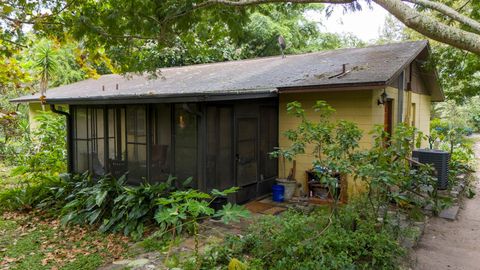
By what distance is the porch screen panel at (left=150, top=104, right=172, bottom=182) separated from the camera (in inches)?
257

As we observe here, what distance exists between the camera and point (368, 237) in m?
3.73

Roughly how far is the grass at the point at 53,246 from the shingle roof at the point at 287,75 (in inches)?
93.2

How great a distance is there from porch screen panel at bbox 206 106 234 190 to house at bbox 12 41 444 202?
18 mm

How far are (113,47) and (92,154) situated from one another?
2645 mm

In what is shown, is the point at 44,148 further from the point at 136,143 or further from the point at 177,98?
the point at 177,98

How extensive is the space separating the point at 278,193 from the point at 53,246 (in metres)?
4.04

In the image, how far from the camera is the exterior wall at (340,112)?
651 centimetres

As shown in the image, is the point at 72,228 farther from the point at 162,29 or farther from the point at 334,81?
the point at 334,81

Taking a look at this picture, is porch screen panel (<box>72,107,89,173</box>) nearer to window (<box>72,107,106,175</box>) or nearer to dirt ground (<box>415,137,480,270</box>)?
window (<box>72,107,106,175</box>)

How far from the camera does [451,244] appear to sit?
15.9ft

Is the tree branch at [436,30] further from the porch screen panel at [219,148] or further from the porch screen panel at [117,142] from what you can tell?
the porch screen panel at [117,142]

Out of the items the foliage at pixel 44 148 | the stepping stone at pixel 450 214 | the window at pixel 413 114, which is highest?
the window at pixel 413 114

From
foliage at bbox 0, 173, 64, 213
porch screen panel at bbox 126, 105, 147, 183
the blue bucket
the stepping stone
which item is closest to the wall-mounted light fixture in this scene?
the stepping stone

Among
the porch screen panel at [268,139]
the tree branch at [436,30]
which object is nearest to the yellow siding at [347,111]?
the porch screen panel at [268,139]
